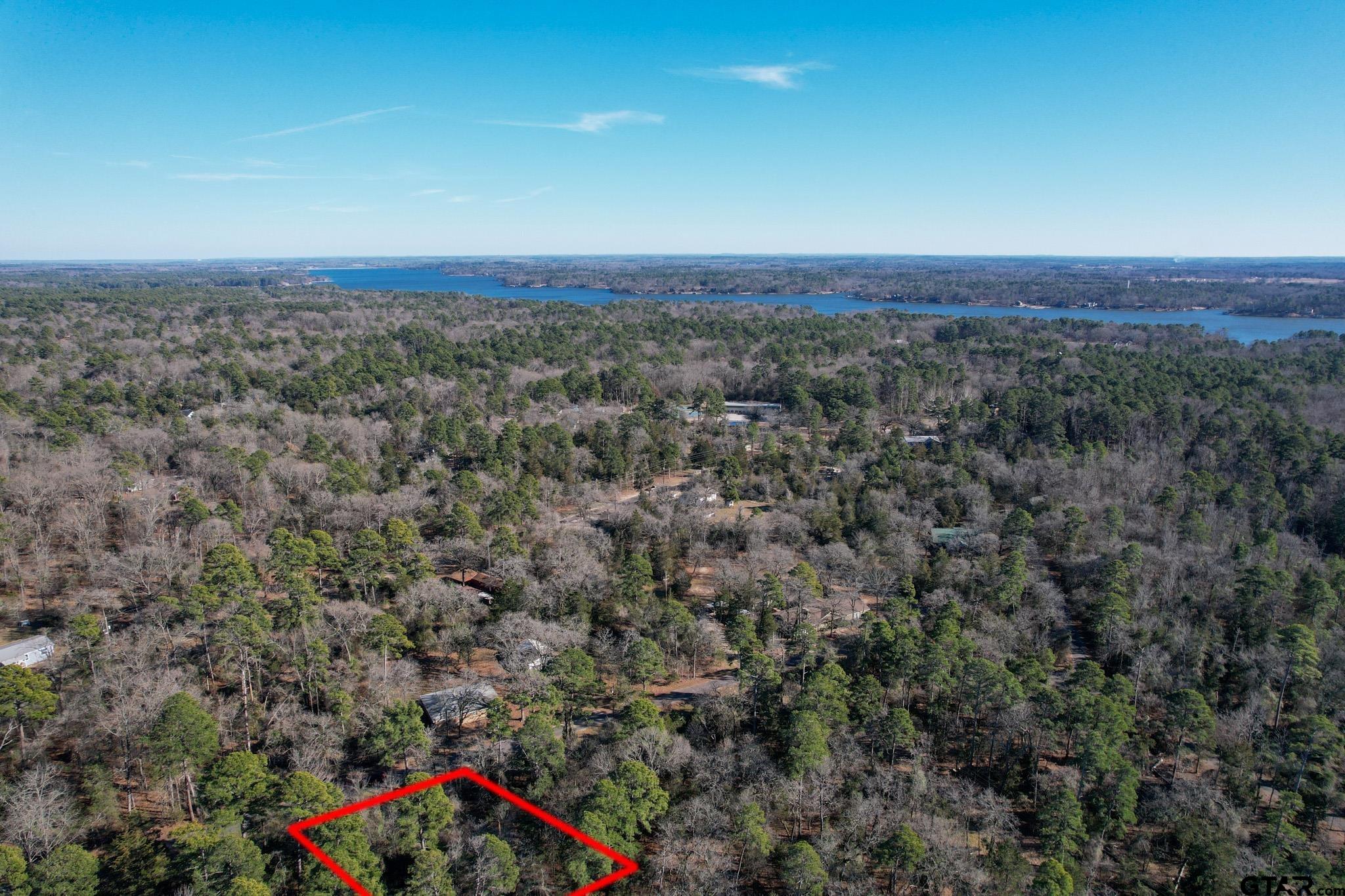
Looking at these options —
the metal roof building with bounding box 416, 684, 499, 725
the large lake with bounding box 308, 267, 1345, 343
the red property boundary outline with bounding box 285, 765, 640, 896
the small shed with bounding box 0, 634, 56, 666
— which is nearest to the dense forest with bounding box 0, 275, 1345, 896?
the metal roof building with bounding box 416, 684, 499, 725

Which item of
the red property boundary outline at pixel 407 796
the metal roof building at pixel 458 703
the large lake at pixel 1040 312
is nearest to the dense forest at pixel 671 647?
the metal roof building at pixel 458 703

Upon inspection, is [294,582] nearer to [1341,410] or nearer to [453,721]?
[453,721]

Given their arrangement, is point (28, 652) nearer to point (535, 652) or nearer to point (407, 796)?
point (407, 796)

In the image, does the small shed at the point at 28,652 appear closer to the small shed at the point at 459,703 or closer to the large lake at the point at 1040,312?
the small shed at the point at 459,703

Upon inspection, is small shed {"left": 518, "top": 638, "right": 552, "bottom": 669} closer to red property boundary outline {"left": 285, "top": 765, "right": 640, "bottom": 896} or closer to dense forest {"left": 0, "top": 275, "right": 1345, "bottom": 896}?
dense forest {"left": 0, "top": 275, "right": 1345, "bottom": 896}

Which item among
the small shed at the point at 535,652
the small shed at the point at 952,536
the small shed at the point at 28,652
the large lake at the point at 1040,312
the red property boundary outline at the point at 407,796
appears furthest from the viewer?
the large lake at the point at 1040,312
